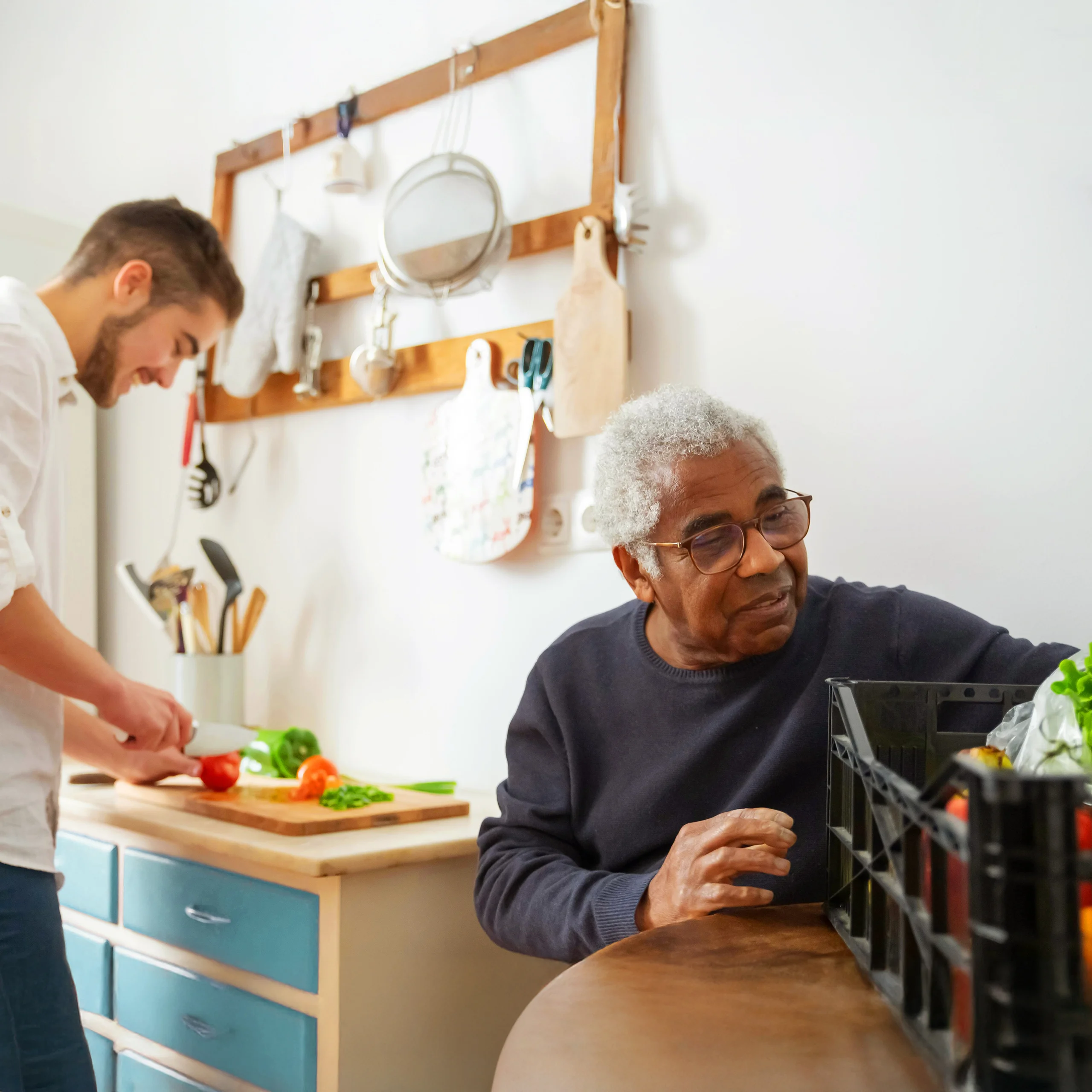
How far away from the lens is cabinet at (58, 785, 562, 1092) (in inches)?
53.2

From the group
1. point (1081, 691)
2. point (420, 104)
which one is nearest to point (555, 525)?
point (420, 104)

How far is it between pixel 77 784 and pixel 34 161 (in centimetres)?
191

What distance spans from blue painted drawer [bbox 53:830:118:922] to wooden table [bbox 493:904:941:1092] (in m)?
1.13

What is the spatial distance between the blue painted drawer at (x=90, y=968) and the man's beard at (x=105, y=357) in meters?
0.86

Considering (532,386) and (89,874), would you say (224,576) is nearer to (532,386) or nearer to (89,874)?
(89,874)

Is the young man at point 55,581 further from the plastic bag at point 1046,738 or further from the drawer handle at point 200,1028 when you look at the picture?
the plastic bag at point 1046,738

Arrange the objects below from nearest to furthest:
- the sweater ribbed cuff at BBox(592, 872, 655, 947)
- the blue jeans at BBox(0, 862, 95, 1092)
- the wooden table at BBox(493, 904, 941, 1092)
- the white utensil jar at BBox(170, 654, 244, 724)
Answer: the wooden table at BBox(493, 904, 941, 1092) → the sweater ribbed cuff at BBox(592, 872, 655, 947) → the blue jeans at BBox(0, 862, 95, 1092) → the white utensil jar at BBox(170, 654, 244, 724)

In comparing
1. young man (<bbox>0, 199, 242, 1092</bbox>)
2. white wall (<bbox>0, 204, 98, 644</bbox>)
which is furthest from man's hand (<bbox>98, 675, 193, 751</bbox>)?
white wall (<bbox>0, 204, 98, 644</bbox>)

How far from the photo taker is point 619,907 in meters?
1.06

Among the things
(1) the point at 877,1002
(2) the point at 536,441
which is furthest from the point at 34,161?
(1) the point at 877,1002

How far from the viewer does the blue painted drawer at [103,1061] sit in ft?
5.48

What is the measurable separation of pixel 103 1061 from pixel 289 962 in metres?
0.54

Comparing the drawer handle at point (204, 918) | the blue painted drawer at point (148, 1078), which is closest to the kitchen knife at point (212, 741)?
the drawer handle at point (204, 918)

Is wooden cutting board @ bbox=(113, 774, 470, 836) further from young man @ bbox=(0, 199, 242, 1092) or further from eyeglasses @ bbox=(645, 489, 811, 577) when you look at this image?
eyeglasses @ bbox=(645, 489, 811, 577)
